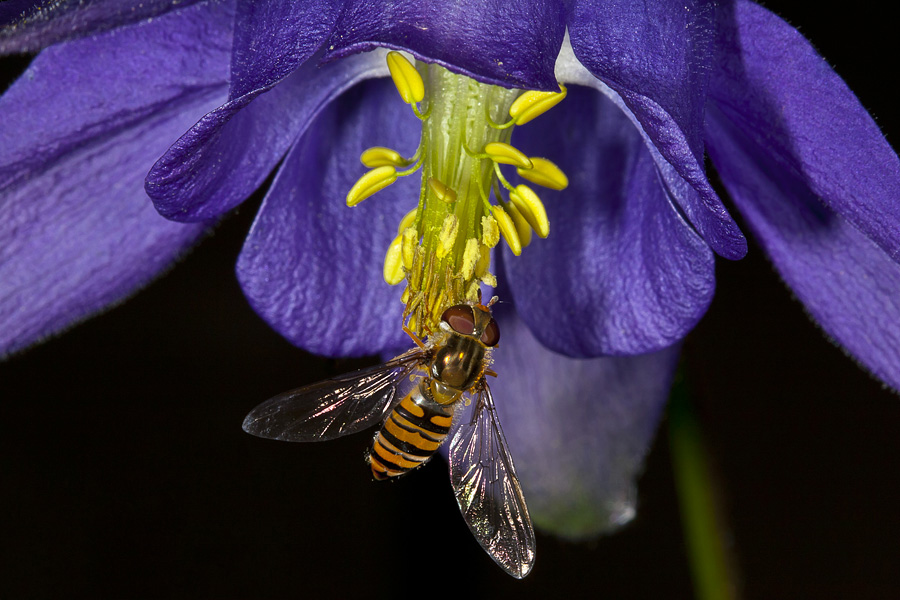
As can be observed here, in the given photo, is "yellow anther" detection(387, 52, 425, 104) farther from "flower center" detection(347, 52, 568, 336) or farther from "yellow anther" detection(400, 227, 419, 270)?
"yellow anther" detection(400, 227, 419, 270)

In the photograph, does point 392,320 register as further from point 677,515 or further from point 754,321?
point 677,515

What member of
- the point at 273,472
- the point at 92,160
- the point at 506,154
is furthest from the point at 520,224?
the point at 273,472

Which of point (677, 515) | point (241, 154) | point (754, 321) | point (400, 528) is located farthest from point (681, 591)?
point (241, 154)

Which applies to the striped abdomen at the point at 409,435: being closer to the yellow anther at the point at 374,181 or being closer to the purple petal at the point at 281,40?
the yellow anther at the point at 374,181

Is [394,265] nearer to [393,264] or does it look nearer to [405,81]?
[393,264]

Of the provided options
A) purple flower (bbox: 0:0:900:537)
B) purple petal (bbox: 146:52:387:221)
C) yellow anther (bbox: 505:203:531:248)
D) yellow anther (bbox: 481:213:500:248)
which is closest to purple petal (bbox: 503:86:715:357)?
purple flower (bbox: 0:0:900:537)
